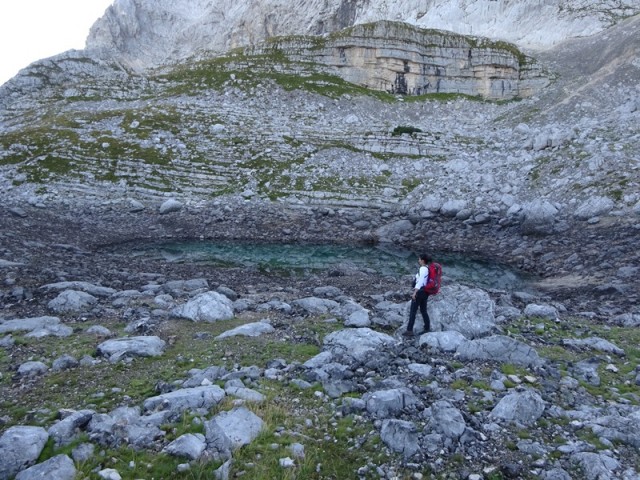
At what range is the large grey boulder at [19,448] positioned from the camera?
21.9 ft

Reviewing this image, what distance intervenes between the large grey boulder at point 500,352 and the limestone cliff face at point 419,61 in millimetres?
57650

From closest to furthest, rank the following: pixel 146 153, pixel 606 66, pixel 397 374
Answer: pixel 397 374 < pixel 146 153 < pixel 606 66

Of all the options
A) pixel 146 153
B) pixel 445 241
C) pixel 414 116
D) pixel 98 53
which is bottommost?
pixel 445 241

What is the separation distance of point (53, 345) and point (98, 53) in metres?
68.4

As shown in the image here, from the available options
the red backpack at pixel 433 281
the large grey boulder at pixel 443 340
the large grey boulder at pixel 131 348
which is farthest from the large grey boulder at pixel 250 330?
the red backpack at pixel 433 281

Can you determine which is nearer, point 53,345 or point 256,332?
point 53,345

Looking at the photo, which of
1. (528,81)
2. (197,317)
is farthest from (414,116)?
(197,317)

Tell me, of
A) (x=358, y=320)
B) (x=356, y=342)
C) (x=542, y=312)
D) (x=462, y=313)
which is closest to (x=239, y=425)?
(x=356, y=342)

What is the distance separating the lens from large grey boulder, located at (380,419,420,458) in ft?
24.9

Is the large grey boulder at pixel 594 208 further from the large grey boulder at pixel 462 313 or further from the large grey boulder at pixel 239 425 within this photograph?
the large grey boulder at pixel 239 425

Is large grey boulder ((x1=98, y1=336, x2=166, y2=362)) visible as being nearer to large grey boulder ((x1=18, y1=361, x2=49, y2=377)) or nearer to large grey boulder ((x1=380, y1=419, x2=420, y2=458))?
large grey boulder ((x1=18, y1=361, x2=49, y2=377))

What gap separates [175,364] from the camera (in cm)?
1098

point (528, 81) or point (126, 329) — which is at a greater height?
point (528, 81)

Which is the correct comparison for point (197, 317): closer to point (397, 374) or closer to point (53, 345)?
point (53, 345)
